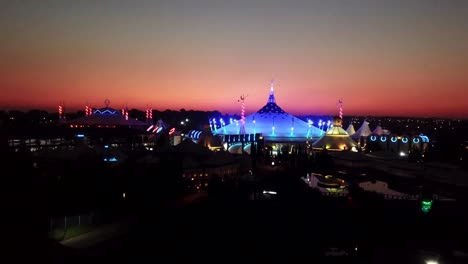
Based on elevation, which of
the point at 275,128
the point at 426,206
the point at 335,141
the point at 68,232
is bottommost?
the point at 68,232

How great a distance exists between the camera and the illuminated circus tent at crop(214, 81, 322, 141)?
4062cm

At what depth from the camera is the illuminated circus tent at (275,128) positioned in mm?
40625

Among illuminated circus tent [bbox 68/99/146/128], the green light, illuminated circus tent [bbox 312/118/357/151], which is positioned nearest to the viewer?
the green light

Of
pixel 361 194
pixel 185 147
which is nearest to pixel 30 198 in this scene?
pixel 361 194

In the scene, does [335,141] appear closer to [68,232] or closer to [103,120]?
[68,232]

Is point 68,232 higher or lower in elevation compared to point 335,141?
lower

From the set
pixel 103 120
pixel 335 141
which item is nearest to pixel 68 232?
pixel 335 141

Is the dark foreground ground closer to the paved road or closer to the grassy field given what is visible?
the paved road

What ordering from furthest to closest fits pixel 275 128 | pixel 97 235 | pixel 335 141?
pixel 275 128 < pixel 335 141 < pixel 97 235

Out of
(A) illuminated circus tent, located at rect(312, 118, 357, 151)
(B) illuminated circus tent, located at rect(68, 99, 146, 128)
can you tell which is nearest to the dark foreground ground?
(A) illuminated circus tent, located at rect(312, 118, 357, 151)

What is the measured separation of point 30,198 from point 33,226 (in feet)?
3.12

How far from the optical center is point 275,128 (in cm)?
4159

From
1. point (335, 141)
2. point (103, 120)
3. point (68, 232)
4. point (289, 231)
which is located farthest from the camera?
point (103, 120)

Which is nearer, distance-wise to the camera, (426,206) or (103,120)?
(426,206)
